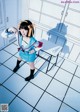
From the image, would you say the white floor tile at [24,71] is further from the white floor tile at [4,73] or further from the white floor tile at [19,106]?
the white floor tile at [19,106]

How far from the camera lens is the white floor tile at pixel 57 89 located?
9.20 ft

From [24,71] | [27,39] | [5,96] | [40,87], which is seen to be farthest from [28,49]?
[5,96]

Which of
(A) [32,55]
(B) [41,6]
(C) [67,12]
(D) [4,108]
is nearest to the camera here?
(D) [4,108]

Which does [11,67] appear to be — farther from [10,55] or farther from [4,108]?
[4,108]

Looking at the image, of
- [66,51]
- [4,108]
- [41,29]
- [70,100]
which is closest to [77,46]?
[66,51]

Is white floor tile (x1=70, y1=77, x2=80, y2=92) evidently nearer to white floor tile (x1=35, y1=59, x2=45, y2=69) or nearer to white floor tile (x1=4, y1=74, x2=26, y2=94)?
white floor tile (x1=35, y1=59, x2=45, y2=69)

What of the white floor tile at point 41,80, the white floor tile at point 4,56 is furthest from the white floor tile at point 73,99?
the white floor tile at point 4,56

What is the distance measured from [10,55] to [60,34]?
1.35 metres

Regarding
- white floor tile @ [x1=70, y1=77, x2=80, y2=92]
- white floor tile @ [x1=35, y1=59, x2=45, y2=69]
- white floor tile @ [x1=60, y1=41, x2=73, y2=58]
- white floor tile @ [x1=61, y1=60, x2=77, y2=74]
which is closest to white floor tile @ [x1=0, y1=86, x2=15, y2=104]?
white floor tile @ [x1=35, y1=59, x2=45, y2=69]

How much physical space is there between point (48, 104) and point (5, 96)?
84 centimetres

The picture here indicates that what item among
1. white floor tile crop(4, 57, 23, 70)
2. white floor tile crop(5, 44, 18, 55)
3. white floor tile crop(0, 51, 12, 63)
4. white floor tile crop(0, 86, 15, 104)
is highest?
white floor tile crop(5, 44, 18, 55)

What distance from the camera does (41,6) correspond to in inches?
122

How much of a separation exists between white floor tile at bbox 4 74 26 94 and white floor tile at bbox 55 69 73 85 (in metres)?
0.82

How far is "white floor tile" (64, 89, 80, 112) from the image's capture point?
2.69 meters
